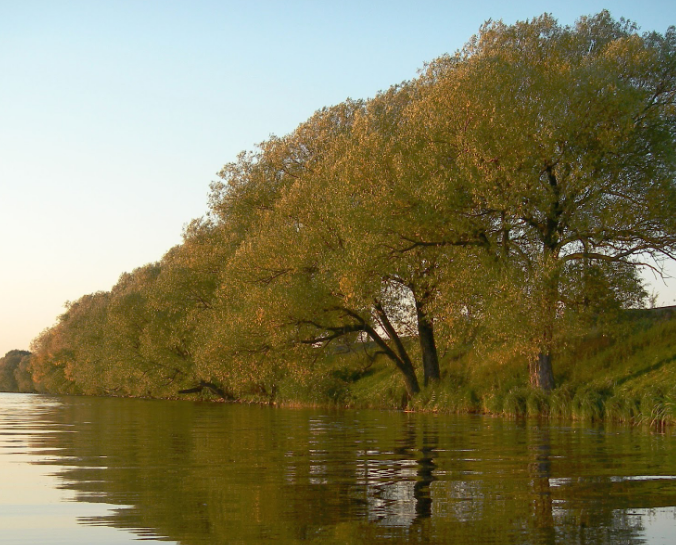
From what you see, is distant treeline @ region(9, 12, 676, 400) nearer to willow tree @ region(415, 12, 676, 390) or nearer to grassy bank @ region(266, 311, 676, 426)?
willow tree @ region(415, 12, 676, 390)

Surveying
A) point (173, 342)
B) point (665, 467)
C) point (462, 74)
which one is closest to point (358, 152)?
point (462, 74)

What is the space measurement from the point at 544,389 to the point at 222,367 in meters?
16.4

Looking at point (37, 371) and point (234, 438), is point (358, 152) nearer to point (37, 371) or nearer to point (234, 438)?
point (234, 438)

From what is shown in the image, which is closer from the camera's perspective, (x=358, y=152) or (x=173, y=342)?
(x=358, y=152)

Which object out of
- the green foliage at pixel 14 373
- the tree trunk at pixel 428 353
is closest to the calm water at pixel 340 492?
the tree trunk at pixel 428 353

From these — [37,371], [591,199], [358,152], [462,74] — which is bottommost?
[37,371]

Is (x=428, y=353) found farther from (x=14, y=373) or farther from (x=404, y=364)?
(x=14, y=373)

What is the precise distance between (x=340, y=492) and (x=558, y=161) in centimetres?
2081

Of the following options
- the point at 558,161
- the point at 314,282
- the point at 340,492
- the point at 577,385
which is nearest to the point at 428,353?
the point at 314,282

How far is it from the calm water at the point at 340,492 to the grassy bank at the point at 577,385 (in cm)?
842

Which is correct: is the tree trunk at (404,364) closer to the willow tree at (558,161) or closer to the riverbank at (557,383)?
the riverbank at (557,383)

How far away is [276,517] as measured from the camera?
683cm

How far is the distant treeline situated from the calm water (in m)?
11.8

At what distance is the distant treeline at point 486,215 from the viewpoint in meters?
26.2
